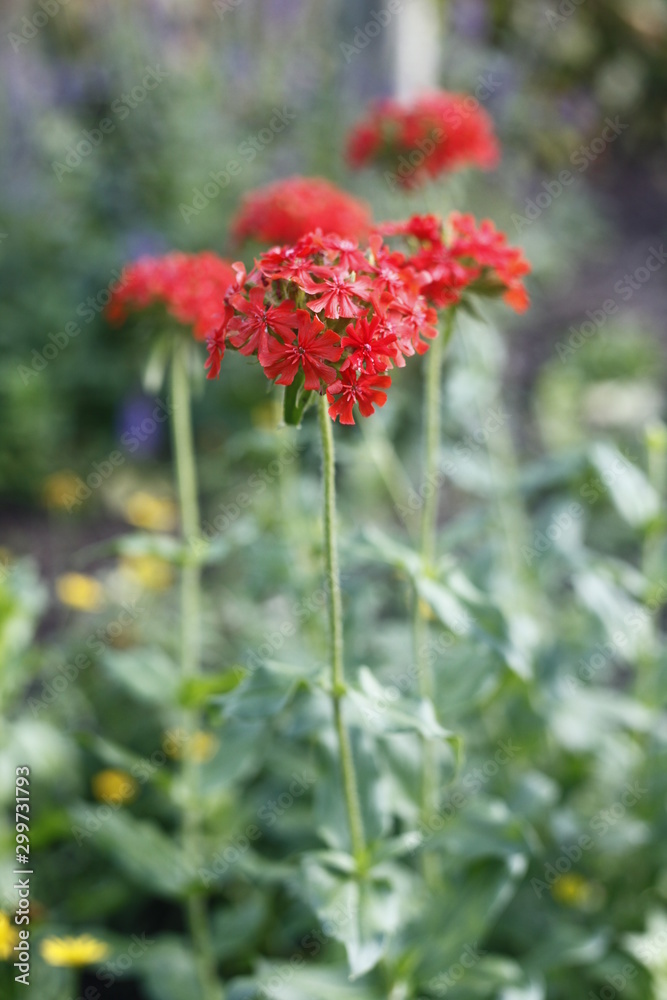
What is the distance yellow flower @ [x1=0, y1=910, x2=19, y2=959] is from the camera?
186 cm

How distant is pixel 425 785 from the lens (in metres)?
1.88

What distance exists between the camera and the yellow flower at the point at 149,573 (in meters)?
3.08

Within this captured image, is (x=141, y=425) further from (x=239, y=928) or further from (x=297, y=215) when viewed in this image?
(x=239, y=928)

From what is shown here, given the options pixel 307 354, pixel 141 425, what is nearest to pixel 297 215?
pixel 307 354

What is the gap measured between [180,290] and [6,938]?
56.3 inches

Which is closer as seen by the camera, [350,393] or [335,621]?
[350,393]

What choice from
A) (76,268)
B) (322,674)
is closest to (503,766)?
(322,674)

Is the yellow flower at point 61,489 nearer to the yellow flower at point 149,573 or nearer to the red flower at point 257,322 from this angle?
the yellow flower at point 149,573

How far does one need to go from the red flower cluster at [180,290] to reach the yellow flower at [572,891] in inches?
61.7

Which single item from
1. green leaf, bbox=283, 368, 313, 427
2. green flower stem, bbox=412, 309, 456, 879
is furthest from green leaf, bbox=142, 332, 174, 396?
green leaf, bbox=283, 368, 313, 427

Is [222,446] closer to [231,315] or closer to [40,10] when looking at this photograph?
[231,315]

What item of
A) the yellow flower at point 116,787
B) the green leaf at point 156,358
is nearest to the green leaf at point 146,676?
the yellow flower at point 116,787

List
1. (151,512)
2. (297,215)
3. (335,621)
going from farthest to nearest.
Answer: (151,512)
(297,215)
(335,621)

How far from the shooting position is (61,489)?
397cm
